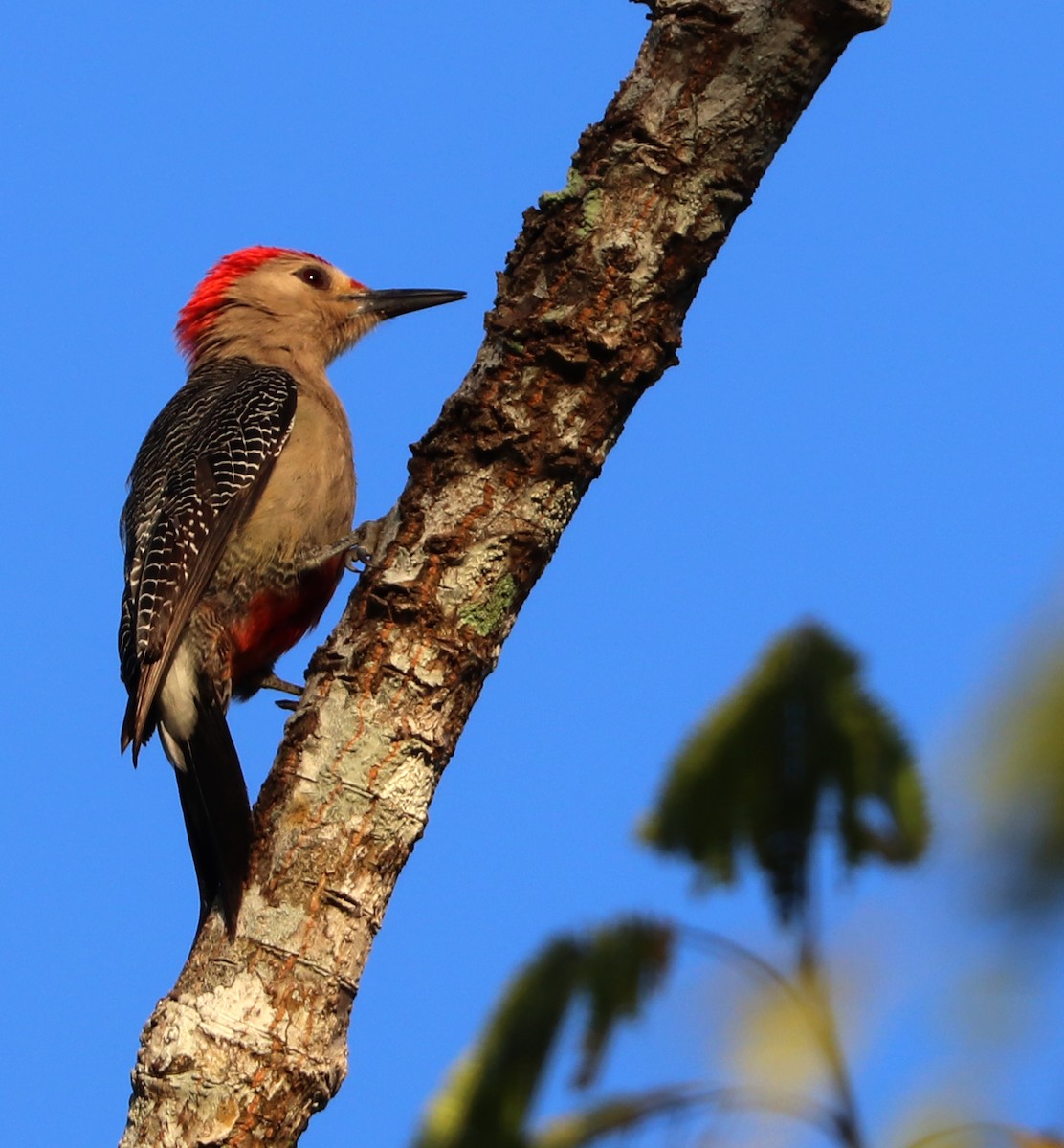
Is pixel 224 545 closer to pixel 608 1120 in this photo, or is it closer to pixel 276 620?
pixel 276 620

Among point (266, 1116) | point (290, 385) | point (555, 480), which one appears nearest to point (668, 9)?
point (555, 480)

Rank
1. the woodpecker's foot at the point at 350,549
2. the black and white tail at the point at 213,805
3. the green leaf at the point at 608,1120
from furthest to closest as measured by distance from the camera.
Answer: the woodpecker's foot at the point at 350,549
the black and white tail at the point at 213,805
the green leaf at the point at 608,1120

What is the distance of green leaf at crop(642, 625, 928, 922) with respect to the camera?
1.25 metres

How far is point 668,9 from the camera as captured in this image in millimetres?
3957

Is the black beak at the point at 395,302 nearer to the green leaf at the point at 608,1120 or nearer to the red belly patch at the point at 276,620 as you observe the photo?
the red belly patch at the point at 276,620

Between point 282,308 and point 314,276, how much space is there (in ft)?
1.07

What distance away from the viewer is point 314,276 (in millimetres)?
8742

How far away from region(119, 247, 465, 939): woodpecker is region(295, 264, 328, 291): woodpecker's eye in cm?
67

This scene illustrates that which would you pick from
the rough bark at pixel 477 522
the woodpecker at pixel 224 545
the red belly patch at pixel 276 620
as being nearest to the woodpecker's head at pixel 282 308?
the woodpecker at pixel 224 545

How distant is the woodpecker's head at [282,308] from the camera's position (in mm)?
8336

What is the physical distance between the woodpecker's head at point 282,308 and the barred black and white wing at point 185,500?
23.5 inches

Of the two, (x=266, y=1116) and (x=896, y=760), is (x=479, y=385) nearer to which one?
(x=266, y=1116)

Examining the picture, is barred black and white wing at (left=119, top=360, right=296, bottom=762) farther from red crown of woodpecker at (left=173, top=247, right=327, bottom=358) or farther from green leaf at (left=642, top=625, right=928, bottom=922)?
green leaf at (left=642, top=625, right=928, bottom=922)

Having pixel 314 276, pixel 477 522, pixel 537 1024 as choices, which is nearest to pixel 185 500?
pixel 314 276
